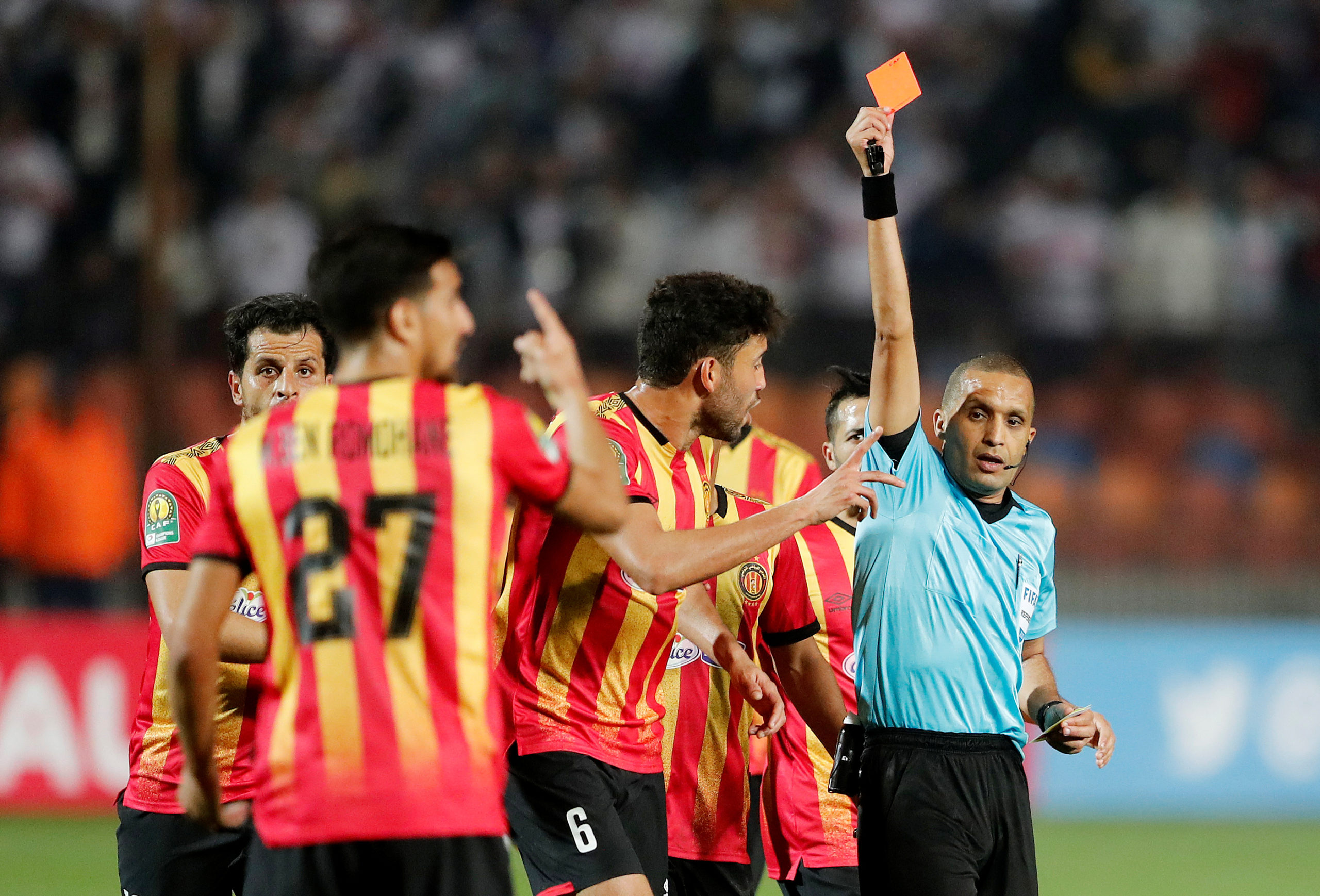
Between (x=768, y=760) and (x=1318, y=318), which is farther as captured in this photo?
(x=1318, y=318)

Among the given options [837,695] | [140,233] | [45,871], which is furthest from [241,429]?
[140,233]

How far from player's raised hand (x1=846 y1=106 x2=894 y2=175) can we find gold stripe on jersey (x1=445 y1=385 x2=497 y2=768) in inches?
70.3

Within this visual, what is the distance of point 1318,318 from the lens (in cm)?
1335

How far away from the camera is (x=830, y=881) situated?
6.14 metres

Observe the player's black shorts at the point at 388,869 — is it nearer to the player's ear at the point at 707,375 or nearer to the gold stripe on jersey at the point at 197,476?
the gold stripe on jersey at the point at 197,476

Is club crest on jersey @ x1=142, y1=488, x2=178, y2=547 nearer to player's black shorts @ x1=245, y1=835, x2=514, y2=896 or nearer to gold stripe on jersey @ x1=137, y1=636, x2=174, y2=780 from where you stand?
gold stripe on jersey @ x1=137, y1=636, x2=174, y2=780

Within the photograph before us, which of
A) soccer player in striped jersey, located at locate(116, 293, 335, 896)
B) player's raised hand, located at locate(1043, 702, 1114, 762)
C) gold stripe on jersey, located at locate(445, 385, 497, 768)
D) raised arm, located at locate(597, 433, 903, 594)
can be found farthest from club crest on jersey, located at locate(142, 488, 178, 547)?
player's raised hand, located at locate(1043, 702, 1114, 762)

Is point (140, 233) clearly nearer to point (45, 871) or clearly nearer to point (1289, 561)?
point (45, 871)

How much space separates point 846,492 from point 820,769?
1.97 meters

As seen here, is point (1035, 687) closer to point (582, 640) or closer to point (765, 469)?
point (582, 640)

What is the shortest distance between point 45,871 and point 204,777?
667cm

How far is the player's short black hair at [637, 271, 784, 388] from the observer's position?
17.7 feet

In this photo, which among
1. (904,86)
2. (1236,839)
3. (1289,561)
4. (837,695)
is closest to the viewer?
(904,86)

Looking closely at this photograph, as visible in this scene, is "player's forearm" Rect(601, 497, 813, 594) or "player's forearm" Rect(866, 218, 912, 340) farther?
"player's forearm" Rect(866, 218, 912, 340)
